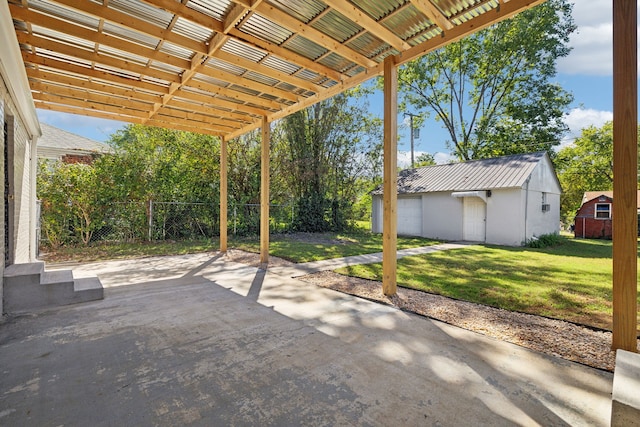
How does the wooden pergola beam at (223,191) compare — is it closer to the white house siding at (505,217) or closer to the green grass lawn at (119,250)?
the green grass lawn at (119,250)

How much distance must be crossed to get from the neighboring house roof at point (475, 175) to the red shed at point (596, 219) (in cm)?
688

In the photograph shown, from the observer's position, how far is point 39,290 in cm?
360

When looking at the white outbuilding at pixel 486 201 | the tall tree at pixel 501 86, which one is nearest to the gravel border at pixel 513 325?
the white outbuilding at pixel 486 201

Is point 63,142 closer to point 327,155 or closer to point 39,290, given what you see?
point 327,155

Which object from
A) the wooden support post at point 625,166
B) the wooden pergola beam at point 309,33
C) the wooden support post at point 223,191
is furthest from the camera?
the wooden support post at point 223,191

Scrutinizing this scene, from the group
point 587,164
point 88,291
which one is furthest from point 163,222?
point 587,164

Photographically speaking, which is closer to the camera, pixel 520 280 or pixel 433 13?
pixel 433 13

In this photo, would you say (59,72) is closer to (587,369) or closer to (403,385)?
(403,385)

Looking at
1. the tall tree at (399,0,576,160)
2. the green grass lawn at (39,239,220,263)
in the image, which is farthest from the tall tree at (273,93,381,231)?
the tall tree at (399,0,576,160)

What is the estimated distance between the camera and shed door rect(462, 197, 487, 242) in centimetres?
1129

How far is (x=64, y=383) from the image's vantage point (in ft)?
6.61

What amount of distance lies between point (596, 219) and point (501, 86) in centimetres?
927

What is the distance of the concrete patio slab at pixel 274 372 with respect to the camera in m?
1.71

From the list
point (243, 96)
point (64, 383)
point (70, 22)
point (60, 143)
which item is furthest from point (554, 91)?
point (60, 143)
